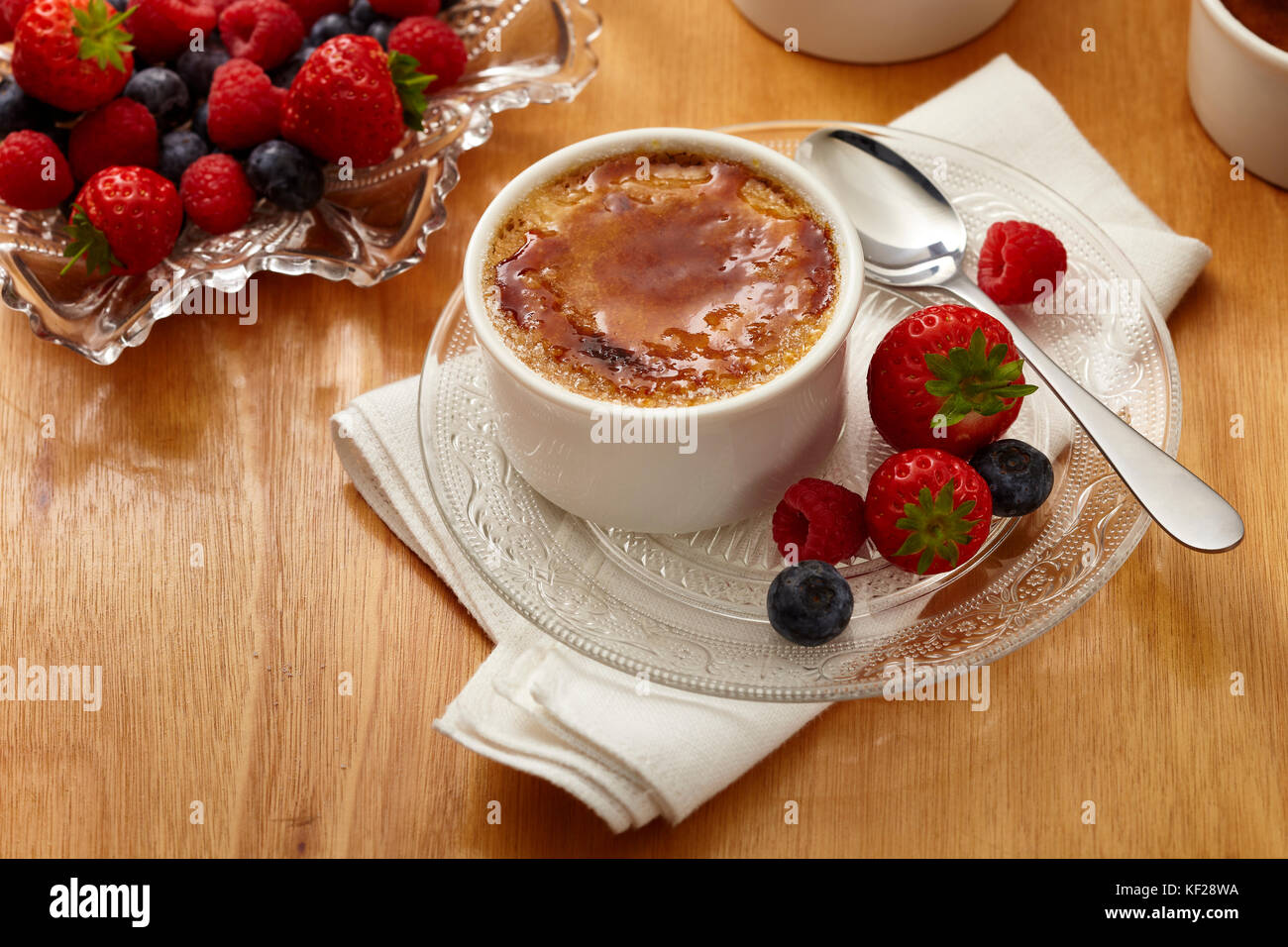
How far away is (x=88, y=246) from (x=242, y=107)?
31 centimetres

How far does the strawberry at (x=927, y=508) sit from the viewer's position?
1.36m

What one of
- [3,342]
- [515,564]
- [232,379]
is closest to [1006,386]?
[515,564]

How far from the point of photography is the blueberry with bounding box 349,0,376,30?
2008 mm

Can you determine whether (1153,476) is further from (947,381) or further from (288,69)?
(288,69)

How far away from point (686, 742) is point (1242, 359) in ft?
3.21

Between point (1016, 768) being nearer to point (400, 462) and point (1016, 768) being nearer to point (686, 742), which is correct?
point (686, 742)

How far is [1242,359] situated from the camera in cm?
172

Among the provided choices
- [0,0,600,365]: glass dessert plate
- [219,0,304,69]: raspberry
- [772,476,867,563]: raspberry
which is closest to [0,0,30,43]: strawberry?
[0,0,600,365]: glass dessert plate

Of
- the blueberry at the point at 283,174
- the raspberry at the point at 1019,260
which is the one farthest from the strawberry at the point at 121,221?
the raspberry at the point at 1019,260

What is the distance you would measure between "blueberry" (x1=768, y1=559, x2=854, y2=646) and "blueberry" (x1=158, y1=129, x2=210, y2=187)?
3.67 feet

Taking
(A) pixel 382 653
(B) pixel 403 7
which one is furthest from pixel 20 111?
(A) pixel 382 653

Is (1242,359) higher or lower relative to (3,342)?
higher

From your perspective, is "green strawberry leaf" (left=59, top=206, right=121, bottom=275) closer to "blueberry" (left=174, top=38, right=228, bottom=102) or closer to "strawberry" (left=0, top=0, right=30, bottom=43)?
"blueberry" (left=174, top=38, right=228, bottom=102)

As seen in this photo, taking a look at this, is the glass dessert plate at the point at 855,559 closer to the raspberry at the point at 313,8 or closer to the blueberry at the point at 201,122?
the blueberry at the point at 201,122
